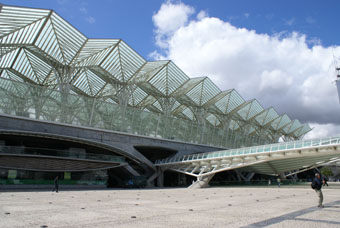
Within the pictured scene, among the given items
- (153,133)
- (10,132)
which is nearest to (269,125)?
(153,133)

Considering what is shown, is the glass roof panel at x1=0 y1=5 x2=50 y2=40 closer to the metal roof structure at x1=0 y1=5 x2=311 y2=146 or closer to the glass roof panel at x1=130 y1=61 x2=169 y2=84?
the metal roof structure at x1=0 y1=5 x2=311 y2=146

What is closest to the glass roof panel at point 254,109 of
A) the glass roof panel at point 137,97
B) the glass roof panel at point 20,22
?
the glass roof panel at point 137,97

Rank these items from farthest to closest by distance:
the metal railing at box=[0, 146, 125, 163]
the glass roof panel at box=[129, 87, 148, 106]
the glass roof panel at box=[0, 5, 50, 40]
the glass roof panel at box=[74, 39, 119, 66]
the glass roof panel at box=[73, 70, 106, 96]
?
the glass roof panel at box=[129, 87, 148, 106]
the glass roof panel at box=[73, 70, 106, 96]
the glass roof panel at box=[74, 39, 119, 66]
the metal railing at box=[0, 146, 125, 163]
the glass roof panel at box=[0, 5, 50, 40]

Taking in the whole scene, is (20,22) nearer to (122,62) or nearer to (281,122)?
(122,62)

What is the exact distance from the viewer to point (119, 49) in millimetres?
39719

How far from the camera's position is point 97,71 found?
144ft

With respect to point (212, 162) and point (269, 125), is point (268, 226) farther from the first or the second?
point (269, 125)

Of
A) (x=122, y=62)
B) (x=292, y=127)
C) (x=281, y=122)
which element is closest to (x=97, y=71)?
(x=122, y=62)

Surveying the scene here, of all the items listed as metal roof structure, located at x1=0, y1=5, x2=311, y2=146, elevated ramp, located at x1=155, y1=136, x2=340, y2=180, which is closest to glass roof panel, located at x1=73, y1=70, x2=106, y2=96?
metal roof structure, located at x1=0, y1=5, x2=311, y2=146

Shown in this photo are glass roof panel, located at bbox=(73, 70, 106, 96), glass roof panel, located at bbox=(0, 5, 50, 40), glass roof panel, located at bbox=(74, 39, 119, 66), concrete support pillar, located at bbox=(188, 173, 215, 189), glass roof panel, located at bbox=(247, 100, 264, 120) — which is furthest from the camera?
glass roof panel, located at bbox=(247, 100, 264, 120)

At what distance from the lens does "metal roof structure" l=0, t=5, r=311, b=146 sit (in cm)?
3359

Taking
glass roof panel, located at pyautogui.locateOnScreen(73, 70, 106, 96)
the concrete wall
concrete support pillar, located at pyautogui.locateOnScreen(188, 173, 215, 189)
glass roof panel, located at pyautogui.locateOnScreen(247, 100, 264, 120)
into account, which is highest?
glass roof panel, located at pyautogui.locateOnScreen(73, 70, 106, 96)

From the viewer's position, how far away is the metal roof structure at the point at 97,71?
33594 millimetres

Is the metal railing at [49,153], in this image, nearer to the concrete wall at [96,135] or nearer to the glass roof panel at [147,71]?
the concrete wall at [96,135]
